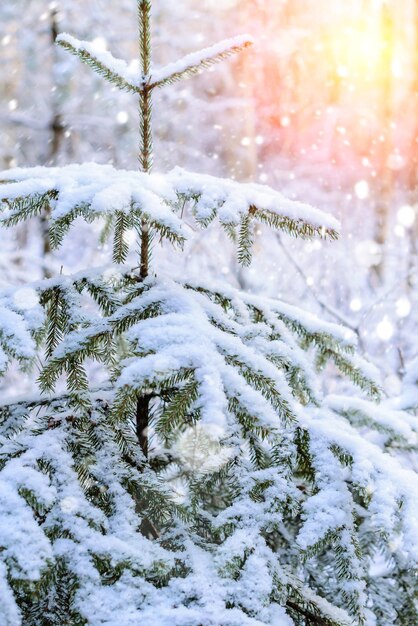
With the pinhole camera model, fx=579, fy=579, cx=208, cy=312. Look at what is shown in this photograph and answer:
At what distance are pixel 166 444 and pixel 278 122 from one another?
686 centimetres

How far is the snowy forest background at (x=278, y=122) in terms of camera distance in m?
5.73

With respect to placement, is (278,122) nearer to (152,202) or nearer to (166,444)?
(166,444)

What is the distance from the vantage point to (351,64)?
7938mm

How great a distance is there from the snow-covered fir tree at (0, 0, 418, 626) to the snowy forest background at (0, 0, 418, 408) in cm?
348

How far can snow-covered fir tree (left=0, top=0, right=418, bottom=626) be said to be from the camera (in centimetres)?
87

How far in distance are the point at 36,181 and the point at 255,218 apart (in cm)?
45

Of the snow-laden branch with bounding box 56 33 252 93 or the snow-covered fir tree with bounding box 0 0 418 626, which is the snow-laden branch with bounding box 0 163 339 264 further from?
the snow-laden branch with bounding box 56 33 252 93

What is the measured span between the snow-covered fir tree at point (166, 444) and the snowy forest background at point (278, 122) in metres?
3.48

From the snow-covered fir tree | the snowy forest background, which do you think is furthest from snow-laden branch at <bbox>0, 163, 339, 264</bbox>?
the snowy forest background

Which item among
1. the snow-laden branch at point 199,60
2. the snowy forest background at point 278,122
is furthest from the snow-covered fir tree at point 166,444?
the snowy forest background at point 278,122

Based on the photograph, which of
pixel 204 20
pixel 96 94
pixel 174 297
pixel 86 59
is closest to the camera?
pixel 174 297

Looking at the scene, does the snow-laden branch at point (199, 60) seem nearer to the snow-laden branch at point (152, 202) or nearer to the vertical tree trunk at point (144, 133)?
the vertical tree trunk at point (144, 133)

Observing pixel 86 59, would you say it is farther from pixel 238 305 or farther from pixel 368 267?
pixel 368 267

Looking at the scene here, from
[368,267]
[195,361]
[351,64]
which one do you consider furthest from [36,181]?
[351,64]
